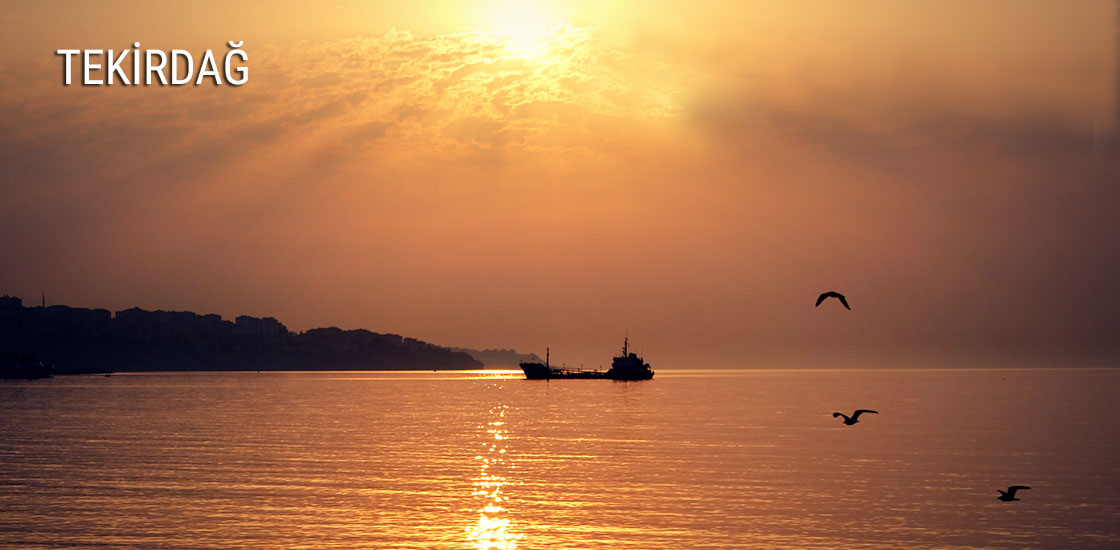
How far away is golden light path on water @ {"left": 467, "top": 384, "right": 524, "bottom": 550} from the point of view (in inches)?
1903

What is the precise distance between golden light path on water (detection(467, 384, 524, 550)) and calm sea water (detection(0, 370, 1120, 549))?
0.19 m

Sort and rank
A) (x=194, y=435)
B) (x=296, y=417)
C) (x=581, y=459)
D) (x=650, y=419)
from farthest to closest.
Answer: (x=296, y=417) → (x=650, y=419) → (x=194, y=435) → (x=581, y=459)

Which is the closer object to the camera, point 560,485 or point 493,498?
point 493,498

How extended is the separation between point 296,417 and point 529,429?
40.0 m

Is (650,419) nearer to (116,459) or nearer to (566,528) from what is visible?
(116,459)

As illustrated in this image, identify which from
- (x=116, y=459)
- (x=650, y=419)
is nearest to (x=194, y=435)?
(x=116, y=459)

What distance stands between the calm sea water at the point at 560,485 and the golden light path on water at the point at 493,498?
0.62 ft

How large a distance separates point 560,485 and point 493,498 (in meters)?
6.58

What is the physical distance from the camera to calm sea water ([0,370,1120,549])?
49.2 m

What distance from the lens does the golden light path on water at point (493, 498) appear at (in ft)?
159

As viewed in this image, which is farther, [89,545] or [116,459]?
[116,459]

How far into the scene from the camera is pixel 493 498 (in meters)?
60.8

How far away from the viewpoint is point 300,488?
6500 centimetres

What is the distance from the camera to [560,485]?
66.1 m
